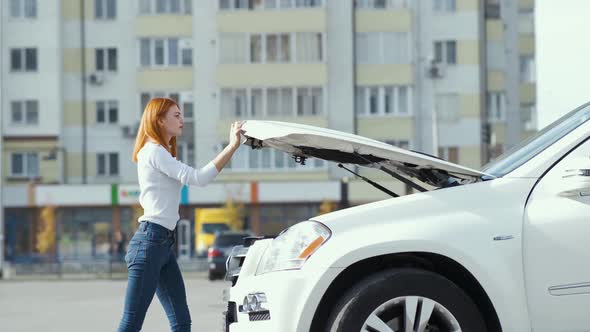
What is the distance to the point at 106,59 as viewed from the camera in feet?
185

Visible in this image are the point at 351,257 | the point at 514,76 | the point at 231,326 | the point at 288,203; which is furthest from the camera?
the point at 514,76

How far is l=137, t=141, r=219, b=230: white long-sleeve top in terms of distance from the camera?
718 cm

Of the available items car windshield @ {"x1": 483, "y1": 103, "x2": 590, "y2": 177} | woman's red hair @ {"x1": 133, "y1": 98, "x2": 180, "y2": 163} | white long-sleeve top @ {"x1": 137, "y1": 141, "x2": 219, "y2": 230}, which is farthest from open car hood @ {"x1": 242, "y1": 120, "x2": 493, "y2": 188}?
woman's red hair @ {"x1": 133, "y1": 98, "x2": 180, "y2": 163}

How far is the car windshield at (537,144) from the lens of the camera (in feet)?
20.7

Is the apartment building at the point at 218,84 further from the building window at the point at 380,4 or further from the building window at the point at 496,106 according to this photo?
the building window at the point at 496,106

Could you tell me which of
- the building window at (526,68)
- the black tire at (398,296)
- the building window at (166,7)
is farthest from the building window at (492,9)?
the black tire at (398,296)

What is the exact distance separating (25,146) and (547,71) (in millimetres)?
42894

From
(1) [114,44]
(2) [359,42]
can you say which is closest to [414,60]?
(2) [359,42]

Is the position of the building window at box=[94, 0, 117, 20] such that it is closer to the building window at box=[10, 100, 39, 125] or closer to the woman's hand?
the building window at box=[10, 100, 39, 125]

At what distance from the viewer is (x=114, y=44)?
56.6 metres

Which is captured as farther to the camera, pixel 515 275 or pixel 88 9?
pixel 88 9

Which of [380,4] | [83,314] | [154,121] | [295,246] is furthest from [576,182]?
[380,4]

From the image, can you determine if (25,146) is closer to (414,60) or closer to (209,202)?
(209,202)

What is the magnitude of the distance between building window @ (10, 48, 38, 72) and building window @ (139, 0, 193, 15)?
15.5 ft
